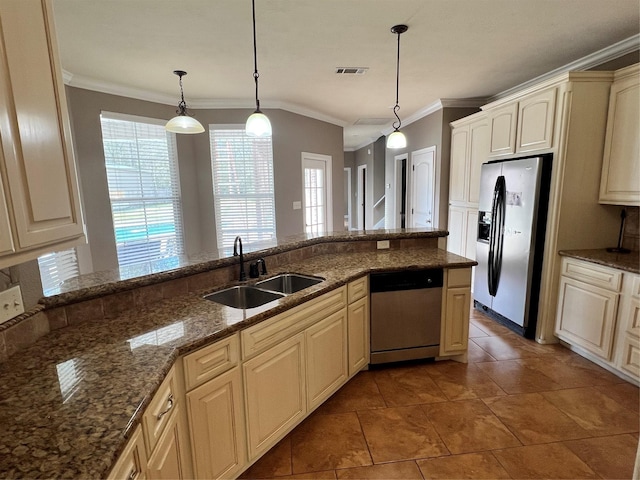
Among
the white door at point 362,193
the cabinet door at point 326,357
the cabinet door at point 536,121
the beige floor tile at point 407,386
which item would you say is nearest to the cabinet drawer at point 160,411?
the cabinet door at point 326,357

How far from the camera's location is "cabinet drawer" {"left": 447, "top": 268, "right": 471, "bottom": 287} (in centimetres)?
256

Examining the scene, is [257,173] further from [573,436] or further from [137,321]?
[573,436]

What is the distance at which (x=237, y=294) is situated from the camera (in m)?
2.11

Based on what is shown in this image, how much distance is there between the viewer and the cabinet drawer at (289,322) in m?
1.58

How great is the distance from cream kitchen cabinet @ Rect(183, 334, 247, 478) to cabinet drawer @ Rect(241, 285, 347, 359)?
0.26 ft

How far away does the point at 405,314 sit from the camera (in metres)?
2.57

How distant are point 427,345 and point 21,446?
251cm

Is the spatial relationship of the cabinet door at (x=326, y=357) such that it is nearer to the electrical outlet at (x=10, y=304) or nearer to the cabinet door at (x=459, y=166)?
the electrical outlet at (x=10, y=304)

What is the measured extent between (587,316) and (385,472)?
84.6 inches

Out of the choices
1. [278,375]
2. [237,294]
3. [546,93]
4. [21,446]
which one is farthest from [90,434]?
[546,93]

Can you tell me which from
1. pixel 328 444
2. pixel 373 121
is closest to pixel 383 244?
pixel 328 444

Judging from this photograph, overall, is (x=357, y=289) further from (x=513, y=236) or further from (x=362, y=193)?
(x=362, y=193)

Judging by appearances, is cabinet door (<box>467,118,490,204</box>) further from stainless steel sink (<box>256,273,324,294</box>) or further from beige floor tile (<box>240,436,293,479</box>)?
beige floor tile (<box>240,436,293,479</box>)

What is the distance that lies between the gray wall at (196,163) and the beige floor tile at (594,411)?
3.83 metres
